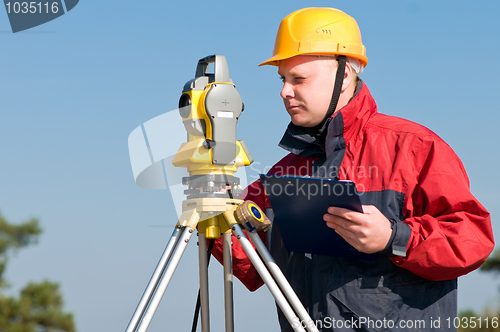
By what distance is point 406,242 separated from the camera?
2.37 meters

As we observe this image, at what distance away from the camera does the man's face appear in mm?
2910

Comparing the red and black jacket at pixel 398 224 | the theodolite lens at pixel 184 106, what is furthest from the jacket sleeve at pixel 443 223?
the theodolite lens at pixel 184 106

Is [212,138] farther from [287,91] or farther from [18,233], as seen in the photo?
[18,233]

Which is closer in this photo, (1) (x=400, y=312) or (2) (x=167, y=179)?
(1) (x=400, y=312)

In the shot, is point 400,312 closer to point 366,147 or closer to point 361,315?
point 361,315

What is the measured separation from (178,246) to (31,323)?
7551 mm

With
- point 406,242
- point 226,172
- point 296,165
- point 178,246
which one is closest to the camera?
point 406,242

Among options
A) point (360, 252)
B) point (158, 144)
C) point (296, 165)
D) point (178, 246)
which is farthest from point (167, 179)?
point (360, 252)

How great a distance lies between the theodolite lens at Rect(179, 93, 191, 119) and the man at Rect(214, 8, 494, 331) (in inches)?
20.7

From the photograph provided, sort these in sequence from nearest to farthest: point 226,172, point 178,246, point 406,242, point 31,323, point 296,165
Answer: point 406,242
point 178,246
point 226,172
point 296,165
point 31,323

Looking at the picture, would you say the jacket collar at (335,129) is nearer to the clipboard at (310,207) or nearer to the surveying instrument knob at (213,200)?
the surveying instrument knob at (213,200)

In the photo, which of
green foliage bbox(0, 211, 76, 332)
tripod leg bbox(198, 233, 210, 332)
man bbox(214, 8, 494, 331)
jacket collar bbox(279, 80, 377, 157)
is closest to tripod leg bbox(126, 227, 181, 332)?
tripod leg bbox(198, 233, 210, 332)

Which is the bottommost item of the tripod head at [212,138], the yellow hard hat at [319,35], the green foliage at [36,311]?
the green foliage at [36,311]

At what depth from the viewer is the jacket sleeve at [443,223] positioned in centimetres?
236
